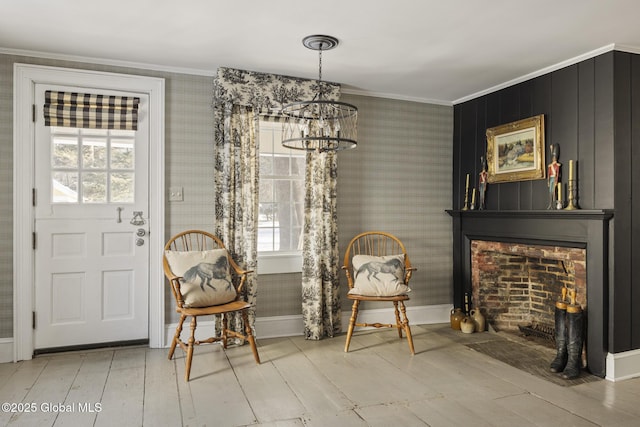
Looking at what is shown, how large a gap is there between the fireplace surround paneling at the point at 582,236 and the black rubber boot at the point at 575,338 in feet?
0.36

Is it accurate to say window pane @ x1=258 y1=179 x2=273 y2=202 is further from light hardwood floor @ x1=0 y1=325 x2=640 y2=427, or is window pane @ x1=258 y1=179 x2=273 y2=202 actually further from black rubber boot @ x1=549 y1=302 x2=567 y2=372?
black rubber boot @ x1=549 y1=302 x2=567 y2=372

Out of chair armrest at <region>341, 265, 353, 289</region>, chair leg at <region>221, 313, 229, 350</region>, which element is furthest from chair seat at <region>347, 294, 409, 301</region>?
chair leg at <region>221, 313, 229, 350</region>

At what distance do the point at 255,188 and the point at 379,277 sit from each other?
132cm

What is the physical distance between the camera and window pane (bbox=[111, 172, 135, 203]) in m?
3.72

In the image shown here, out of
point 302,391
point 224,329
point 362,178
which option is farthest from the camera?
point 362,178

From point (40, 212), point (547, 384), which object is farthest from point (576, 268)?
point (40, 212)

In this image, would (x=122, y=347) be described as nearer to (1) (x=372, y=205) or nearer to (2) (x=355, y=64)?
(1) (x=372, y=205)

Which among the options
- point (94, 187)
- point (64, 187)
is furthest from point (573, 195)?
point (64, 187)

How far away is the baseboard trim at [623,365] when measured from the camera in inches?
124

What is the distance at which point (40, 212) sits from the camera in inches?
139

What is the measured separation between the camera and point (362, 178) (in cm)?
448

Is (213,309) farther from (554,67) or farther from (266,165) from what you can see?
(554,67)

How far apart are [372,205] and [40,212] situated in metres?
2.90

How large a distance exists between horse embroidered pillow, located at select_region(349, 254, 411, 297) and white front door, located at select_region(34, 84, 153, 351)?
1.81 meters
